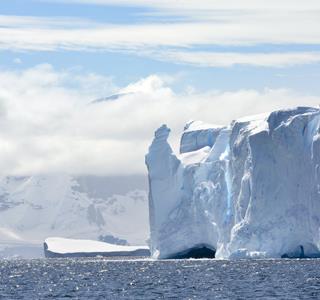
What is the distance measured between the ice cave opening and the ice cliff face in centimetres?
81

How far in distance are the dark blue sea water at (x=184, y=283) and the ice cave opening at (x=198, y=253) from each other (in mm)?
12379

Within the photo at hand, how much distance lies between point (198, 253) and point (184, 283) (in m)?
48.6

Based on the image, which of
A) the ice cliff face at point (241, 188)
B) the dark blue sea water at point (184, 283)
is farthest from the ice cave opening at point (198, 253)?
the dark blue sea water at point (184, 283)

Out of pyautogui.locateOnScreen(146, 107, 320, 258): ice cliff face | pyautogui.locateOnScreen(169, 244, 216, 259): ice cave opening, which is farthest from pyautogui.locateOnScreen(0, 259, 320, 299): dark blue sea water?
pyautogui.locateOnScreen(169, 244, 216, 259): ice cave opening

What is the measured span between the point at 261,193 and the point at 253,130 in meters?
8.28

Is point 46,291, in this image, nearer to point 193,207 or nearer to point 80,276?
point 80,276

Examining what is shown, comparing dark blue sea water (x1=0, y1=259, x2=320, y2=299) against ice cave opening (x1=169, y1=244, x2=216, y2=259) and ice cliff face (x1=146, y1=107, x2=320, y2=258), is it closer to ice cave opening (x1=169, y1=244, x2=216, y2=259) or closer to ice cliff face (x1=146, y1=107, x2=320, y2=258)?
ice cliff face (x1=146, y1=107, x2=320, y2=258)

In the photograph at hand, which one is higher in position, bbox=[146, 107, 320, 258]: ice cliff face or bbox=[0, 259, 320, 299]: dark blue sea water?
bbox=[146, 107, 320, 258]: ice cliff face

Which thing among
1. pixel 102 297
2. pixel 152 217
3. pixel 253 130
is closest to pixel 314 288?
pixel 102 297

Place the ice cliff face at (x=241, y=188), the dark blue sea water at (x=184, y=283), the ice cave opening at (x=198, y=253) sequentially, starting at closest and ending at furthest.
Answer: the dark blue sea water at (x=184, y=283) < the ice cliff face at (x=241, y=188) < the ice cave opening at (x=198, y=253)

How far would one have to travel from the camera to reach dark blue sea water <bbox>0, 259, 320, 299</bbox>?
80500mm

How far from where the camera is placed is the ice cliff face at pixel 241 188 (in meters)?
120

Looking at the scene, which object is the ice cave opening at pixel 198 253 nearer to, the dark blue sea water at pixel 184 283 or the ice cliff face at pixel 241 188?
the ice cliff face at pixel 241 188

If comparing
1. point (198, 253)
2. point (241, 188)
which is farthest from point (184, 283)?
point (198, 253)
